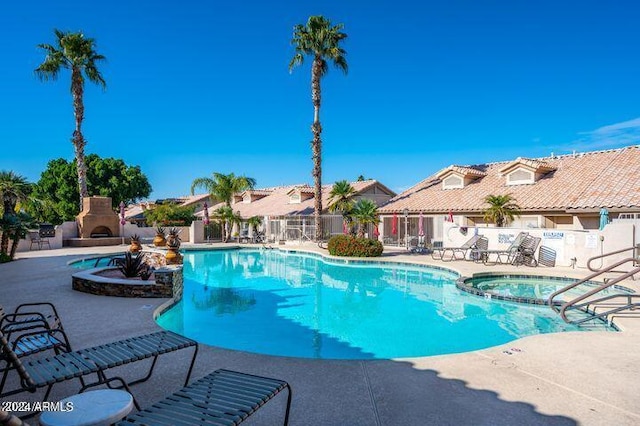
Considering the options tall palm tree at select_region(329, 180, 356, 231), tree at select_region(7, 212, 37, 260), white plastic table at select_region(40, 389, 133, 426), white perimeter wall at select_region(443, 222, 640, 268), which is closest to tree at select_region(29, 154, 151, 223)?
tree at select_region(7, 212, 37, 260)

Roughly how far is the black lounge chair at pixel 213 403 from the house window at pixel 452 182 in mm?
26176

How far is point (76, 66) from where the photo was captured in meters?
29.6

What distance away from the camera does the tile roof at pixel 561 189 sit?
64.3 feet

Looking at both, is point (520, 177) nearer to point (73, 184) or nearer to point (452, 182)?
point (452, 182)

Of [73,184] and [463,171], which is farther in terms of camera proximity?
[73,184]

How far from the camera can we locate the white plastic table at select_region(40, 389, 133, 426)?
2.84 metres

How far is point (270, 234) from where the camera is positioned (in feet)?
113

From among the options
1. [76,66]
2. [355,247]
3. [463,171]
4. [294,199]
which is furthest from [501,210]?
[76,66]

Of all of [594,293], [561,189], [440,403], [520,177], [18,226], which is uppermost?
[520,177]

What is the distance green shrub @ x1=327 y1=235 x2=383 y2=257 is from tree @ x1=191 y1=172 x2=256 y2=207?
17834mm

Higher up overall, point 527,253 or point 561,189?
point 561,189

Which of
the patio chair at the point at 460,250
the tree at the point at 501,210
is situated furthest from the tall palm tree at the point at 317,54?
the tree at the point at 501,210

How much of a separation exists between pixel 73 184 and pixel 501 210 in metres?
42.2

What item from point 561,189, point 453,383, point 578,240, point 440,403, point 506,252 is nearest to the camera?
point 440,403
